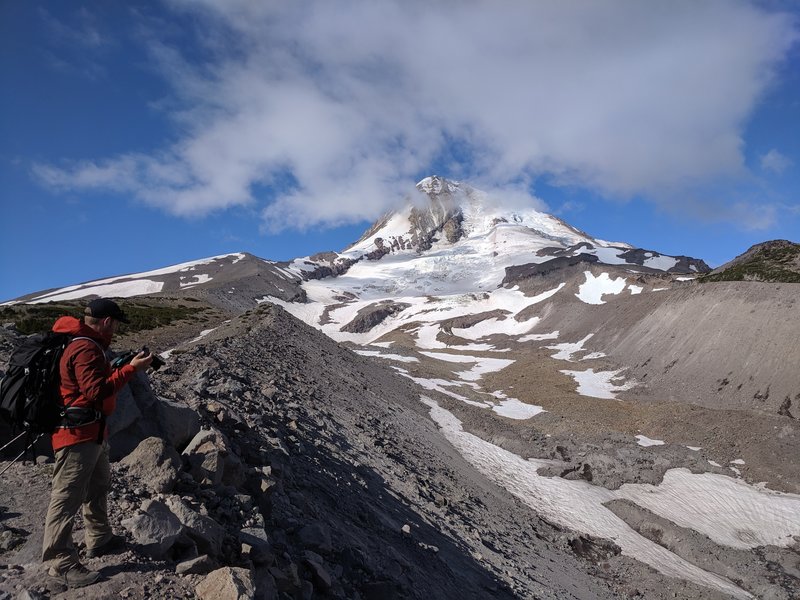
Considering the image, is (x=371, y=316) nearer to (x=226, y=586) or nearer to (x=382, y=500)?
(x=382, y=500)

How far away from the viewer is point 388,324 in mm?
143125

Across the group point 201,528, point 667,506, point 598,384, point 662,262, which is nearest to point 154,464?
point 201,528

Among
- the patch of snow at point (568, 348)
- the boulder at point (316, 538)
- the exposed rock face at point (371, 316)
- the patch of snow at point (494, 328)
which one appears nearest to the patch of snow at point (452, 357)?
the patch of snow at point (568, 348)

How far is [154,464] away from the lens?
7.31 meters

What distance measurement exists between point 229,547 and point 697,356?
57.5 m

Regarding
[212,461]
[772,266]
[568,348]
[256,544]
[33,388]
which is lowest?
[256,544]

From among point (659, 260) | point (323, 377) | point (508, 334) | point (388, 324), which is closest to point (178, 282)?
point (388, 324)

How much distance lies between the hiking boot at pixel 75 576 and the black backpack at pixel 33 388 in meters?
1.44

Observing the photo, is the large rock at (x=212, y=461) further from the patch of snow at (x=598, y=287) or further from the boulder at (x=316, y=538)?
the patch of snow at (x=598, y=287)

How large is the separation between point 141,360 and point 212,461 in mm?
3145

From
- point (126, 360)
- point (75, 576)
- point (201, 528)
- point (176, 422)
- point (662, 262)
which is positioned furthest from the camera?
point (662, 262)

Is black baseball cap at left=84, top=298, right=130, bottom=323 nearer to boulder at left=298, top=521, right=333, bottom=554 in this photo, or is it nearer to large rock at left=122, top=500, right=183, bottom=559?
large rock at left=122, top=500, right=183, bottom=559

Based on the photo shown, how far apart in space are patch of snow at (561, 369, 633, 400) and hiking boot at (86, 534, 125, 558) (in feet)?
166

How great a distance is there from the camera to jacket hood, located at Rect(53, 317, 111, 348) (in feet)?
17.6
